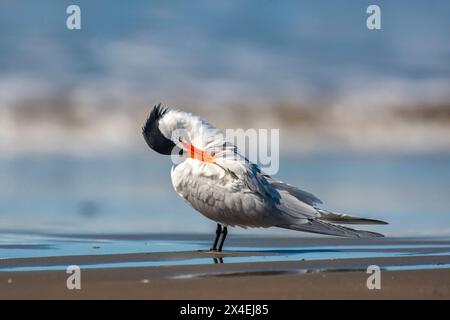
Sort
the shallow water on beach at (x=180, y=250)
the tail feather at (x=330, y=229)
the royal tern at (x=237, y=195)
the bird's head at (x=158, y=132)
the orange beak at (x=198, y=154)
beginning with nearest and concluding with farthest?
1. the shallow water on beach at (x=180, y=250)
2. the tail feather at (x=330, y=229)
3. the royal tern at (x=237, y=195)
4. the orange beak at (x=198, y=154)
5. the bird's head at (x=158, y=132)

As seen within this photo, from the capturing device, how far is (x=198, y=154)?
374 inches

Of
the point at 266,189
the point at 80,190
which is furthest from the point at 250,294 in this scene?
the point at 80,190

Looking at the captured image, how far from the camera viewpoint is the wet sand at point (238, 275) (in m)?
6.61

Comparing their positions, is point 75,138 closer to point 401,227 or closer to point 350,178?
point 350,178

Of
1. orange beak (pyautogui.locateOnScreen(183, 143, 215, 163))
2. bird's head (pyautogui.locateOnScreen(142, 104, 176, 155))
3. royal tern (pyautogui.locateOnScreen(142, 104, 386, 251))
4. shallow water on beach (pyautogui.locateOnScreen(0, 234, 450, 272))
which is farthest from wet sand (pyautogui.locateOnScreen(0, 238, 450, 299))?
bird's head (pyautogui.locateOnScreen(142, 104, 176, 155))

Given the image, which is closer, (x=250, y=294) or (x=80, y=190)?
(x=250, y=294)

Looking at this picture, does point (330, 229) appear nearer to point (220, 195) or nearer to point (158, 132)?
point (220, 195)

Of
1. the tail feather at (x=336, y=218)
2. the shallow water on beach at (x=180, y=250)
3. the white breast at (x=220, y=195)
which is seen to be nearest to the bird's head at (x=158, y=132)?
the white breast at (x=220, y=195)

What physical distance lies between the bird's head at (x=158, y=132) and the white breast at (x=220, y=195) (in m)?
0.54

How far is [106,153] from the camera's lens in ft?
56.2

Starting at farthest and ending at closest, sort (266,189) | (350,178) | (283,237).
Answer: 1. (350,178)
2. (283,237)
3. (266,189)

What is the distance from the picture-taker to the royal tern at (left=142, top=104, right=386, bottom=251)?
30.4ft

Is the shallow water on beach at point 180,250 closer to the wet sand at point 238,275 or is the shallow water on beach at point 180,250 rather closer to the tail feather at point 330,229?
the wet sand at point 238,275
